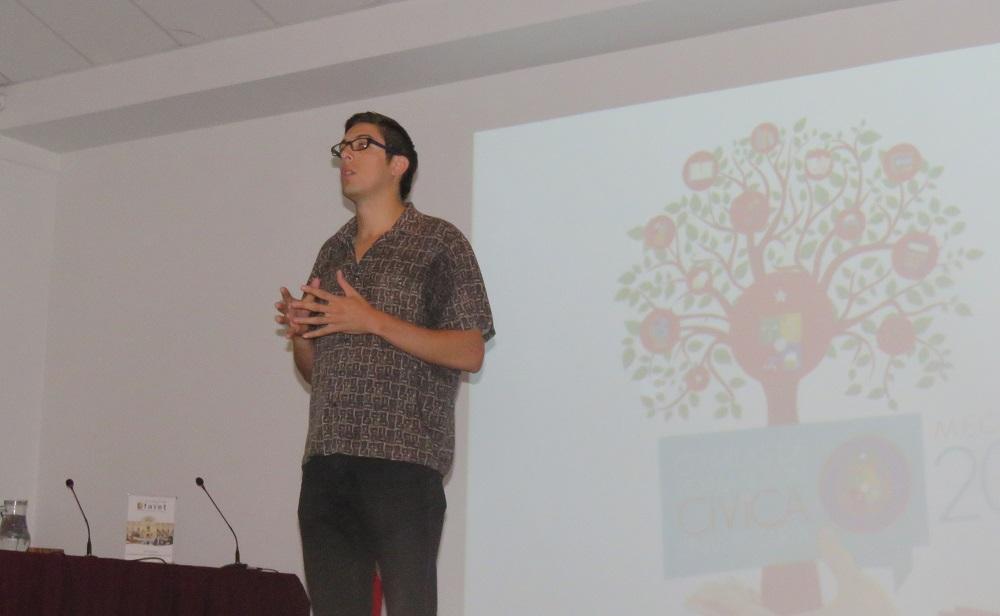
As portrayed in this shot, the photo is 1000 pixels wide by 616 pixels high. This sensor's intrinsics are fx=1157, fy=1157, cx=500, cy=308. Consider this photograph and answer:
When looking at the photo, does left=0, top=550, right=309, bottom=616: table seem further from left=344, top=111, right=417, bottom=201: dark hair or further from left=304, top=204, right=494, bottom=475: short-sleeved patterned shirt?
→ left=344, top=111, right=417, bottom=201: dark hair

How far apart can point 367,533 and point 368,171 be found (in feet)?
2.87

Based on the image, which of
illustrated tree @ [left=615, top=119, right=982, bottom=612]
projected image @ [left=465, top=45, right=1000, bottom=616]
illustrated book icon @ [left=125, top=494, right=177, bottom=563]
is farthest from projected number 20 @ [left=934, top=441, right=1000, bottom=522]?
illustrated book icon @ [left=125, top=494, right=177, bottom=563]

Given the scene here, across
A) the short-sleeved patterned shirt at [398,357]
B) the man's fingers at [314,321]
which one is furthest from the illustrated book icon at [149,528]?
the man's fingers at [314,321]

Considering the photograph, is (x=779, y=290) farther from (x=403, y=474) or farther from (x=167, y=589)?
(x=167, y=589)

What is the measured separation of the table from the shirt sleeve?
1146mm

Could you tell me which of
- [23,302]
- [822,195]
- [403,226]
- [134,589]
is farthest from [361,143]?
[23,302]

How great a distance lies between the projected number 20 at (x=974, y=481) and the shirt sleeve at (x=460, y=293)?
119cm

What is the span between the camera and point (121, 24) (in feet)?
12.8

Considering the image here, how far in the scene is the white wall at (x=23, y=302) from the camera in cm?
419

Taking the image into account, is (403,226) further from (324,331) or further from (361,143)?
(324,331)

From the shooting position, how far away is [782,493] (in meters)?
2.97

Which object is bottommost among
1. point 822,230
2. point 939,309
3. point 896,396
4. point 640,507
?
point 640,507

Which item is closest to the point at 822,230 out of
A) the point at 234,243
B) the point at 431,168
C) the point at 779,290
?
the point at 779,290

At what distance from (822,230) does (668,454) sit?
0.73 m
